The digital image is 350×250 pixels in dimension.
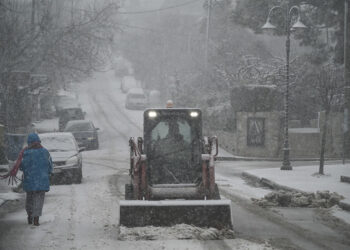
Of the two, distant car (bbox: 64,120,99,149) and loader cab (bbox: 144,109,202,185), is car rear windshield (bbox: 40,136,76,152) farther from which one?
distant car (bbox: 64,120,99,149)

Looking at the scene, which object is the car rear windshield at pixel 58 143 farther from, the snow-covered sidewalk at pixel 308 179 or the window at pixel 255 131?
the window at pixel 255 131

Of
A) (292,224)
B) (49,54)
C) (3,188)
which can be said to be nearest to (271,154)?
(49,54)

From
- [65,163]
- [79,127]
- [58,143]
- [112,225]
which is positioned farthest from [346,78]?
[112,225]

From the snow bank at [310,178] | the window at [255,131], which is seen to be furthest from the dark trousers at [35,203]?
the window at [255,131]

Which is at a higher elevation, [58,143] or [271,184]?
[58,143]

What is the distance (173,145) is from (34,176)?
8.75ft

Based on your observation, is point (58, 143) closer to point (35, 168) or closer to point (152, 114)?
point (35, 168)

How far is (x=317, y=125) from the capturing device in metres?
36.0

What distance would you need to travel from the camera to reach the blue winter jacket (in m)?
12.1

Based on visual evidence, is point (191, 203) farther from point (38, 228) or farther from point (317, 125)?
point (317, 125)

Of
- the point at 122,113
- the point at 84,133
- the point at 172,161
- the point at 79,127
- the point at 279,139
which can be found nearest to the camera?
the point at 172,161

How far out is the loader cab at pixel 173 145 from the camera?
12.1m

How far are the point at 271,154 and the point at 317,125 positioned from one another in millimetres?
4113

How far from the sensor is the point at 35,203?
1204cm
